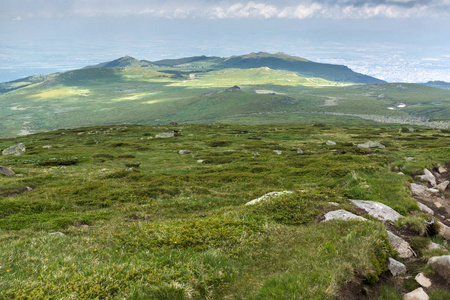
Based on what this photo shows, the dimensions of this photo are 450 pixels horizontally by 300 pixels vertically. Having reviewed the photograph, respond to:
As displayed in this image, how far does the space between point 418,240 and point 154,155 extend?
45.7 meters

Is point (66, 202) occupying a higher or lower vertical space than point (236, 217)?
lower

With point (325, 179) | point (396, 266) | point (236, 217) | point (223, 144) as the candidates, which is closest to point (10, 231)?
point (236, 217)

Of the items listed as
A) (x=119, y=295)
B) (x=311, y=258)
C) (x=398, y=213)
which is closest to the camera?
(x=119, y=295)

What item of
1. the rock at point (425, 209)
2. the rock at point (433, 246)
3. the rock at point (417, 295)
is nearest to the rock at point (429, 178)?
the rock at point (425, 209)

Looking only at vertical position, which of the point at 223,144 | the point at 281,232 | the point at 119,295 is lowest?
the point at 223,144

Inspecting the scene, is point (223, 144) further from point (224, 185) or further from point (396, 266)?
point (396, 266)

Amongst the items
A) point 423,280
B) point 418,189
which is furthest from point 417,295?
point 418,189

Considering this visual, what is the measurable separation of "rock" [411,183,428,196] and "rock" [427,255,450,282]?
1295cm

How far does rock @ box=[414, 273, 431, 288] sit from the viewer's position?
333 inches

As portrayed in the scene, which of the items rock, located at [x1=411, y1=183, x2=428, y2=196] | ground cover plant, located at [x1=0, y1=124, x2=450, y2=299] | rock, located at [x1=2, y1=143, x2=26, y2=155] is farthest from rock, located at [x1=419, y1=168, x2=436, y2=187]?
rock, located at [x1=2, y1=143, x2=26, y2=155]

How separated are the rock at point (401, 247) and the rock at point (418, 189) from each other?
11.2 m

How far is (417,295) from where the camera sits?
314 inches

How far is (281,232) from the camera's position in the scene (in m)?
11.6

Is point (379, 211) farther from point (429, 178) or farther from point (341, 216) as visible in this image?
point (429, 178)
